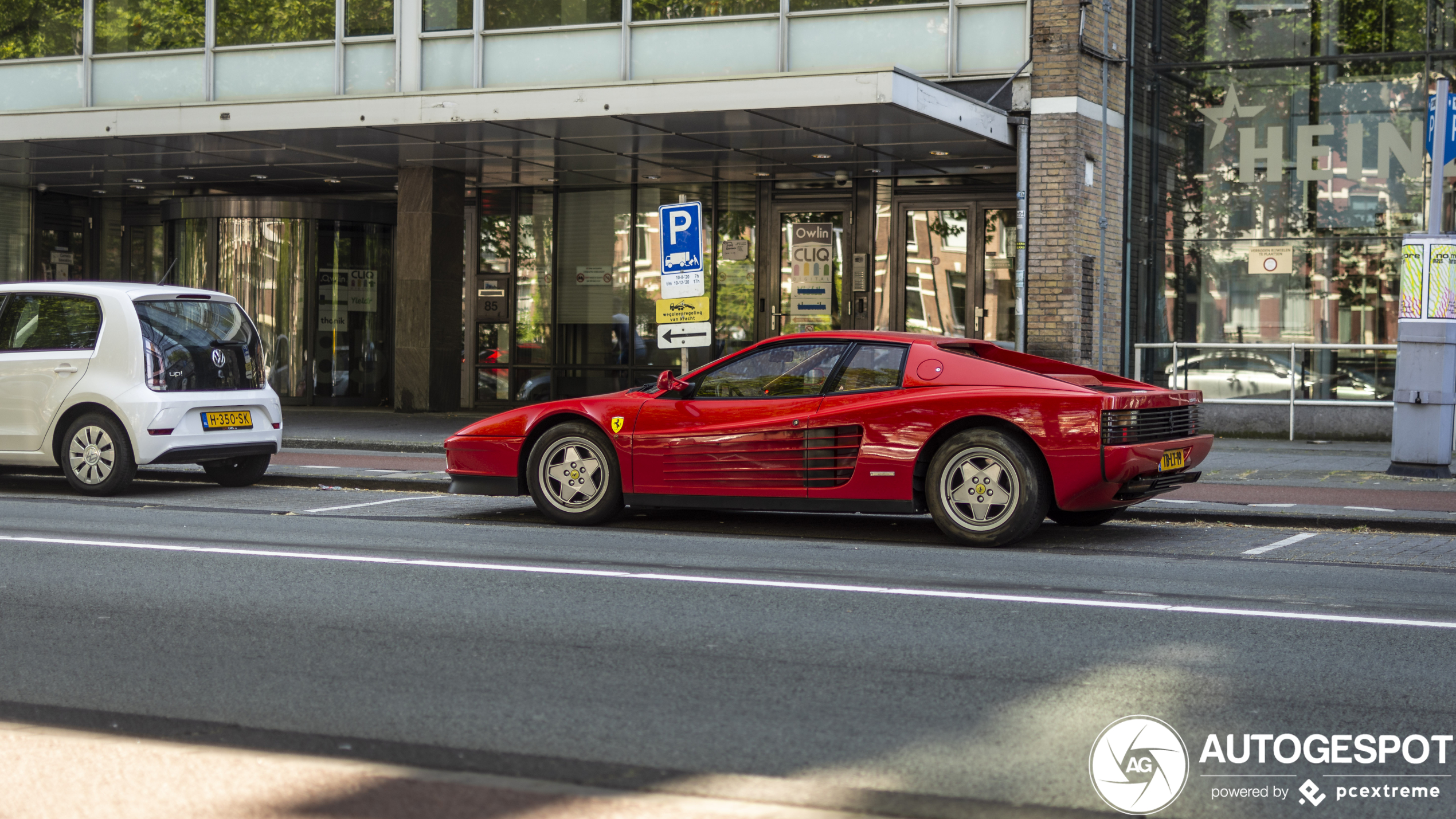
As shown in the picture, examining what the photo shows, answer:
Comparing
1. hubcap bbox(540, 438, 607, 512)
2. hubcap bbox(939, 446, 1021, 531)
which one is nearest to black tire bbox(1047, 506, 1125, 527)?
hubcap bbox(939, 446, 1021, 531)

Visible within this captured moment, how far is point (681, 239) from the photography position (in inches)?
516

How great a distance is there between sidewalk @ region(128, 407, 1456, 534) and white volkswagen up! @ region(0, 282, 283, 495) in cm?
134

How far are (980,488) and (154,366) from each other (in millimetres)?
6735

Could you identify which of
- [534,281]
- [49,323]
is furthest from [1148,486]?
[534,281]

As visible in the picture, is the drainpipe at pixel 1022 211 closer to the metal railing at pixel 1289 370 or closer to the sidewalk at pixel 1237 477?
the metal railing at pixel 1289 370

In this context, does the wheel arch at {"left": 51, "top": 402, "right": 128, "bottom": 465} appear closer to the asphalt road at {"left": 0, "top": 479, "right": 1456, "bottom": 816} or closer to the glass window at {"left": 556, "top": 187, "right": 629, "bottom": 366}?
the asphalt road at {"left": 0, "top": 479, "right": 1456, "bottom": 816}

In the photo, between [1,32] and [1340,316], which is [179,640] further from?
[1,32]

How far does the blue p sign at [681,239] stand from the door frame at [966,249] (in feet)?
23.0

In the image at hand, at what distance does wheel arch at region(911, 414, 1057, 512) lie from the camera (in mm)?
8430

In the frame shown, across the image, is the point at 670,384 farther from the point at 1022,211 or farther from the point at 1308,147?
the point at 1308,147

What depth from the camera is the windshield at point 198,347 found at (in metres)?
11.5

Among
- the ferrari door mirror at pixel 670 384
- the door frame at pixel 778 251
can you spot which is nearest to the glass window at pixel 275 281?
the door frame at pixel 778 251

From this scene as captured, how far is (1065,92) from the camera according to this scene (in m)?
17.0

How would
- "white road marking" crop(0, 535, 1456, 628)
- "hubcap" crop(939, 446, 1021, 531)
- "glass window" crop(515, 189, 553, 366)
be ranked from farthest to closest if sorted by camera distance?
"glass window" crop(515, 189, 553, 366) < "hubcap" crop(939, 446, 1021, 531) < "white road marking" crop(0, 535, 1456, 628)
